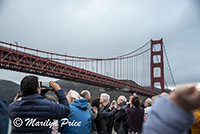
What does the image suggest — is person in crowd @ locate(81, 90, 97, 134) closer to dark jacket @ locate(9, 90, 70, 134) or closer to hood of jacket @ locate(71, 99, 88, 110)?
hood of jacket @ locate(71, 99, 88, 110)

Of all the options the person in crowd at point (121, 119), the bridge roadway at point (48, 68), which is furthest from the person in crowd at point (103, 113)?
the bridge roadway at point (48, 68)

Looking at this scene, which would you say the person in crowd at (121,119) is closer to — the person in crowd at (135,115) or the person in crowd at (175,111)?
the person in crowd at (135,115)

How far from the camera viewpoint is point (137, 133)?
3.04 meters

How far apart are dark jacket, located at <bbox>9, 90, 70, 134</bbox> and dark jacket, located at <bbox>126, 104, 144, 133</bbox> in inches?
63.7

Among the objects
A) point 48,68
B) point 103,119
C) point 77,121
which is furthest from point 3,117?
point 48,68

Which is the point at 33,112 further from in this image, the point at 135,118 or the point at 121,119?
the point at 121,119

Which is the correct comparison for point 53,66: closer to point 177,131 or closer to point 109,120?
point 109,120

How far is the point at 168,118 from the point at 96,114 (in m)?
2.14

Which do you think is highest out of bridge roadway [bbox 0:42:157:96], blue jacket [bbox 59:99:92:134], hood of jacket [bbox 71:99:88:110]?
bridge roadway [bbox 0:42:157:96]

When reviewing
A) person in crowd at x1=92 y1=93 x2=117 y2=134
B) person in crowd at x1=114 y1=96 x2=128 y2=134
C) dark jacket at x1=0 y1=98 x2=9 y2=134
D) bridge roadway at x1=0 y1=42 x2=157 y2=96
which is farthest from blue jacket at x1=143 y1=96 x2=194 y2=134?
bridge roadway at x1=0 y1=42 x2=157 y2=96

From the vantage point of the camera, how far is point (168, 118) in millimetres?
734

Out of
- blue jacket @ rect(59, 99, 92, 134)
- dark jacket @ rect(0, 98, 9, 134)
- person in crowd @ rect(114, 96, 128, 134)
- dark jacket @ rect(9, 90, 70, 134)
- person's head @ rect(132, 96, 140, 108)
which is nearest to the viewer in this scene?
dark jacket @ rect(9, 90, 70, 134)

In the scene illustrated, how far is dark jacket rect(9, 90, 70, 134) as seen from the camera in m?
1.54

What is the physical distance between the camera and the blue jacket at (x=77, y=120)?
82.9 inches
